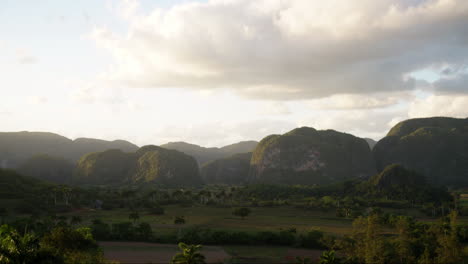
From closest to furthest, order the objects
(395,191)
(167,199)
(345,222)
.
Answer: (345,222)
(167,199)
(395,191)

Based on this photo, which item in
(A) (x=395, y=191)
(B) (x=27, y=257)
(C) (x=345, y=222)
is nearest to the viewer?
(B) (x=27, y=257)

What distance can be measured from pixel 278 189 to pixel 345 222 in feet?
184

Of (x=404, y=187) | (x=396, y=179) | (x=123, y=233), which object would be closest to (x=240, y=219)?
(x=123, y=233)

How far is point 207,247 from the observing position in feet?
192

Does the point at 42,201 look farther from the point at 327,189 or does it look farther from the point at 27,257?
the point at 327,189

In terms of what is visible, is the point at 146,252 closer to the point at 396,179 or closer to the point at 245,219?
the point at 245,219

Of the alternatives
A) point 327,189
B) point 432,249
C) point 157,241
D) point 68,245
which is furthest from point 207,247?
point 327,189

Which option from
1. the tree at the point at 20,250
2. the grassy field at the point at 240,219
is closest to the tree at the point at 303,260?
the grassy field at the point at 240,219

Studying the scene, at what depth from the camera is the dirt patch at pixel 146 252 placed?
49.5m

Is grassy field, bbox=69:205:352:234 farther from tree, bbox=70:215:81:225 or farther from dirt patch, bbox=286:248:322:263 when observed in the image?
dirt patch, bbox=286:248:322:263

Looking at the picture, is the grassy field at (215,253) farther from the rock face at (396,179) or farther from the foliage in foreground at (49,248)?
the rock face at (396,179)

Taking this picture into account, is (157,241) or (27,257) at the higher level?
(27,257)

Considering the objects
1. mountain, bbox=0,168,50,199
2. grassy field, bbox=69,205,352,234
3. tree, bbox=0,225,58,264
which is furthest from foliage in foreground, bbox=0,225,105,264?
mountain, bbox=0,168,50,199

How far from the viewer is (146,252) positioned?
177ft
